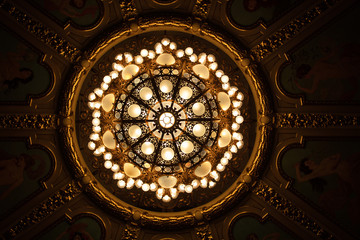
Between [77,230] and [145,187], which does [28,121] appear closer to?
[77,230]

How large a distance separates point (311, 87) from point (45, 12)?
635cm

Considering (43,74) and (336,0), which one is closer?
(336,0)

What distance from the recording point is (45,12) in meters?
6.89

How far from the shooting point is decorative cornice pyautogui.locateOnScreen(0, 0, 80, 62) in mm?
6730

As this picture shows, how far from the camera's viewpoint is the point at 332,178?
7.63 metres

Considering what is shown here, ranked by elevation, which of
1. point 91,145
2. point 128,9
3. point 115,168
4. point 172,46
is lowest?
point 115,168

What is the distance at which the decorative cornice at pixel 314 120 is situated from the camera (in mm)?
7336

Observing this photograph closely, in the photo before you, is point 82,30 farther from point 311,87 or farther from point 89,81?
point 311,87

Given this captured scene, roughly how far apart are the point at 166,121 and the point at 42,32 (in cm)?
365

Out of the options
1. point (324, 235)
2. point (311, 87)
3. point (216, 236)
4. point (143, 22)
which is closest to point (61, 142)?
point (143, 22)

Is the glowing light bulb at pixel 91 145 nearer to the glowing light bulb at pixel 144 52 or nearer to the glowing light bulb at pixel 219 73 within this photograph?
the glowing light bulb at pixel 144 52

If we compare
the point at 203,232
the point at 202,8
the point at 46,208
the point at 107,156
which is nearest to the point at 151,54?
the point at 202,8

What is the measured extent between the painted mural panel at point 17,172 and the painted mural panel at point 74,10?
3124 mm

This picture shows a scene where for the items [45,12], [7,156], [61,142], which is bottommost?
[7,156]
